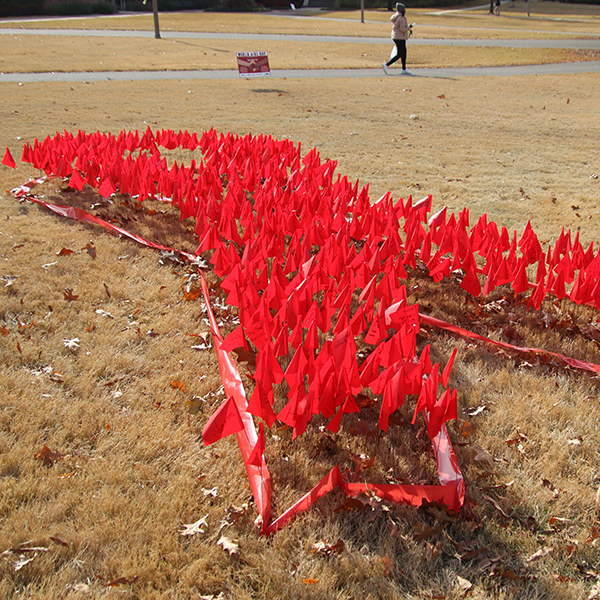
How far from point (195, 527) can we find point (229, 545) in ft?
0.54

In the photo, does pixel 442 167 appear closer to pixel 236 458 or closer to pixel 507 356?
pixel 507 356

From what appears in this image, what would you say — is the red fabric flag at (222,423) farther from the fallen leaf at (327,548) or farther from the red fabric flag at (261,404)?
the fallen leaf at (327,548)

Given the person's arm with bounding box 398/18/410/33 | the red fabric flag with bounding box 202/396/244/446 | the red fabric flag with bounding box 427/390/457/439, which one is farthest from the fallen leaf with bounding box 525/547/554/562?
the person's arm with bounding box 398/18/410/33

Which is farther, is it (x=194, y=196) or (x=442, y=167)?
(x=442, y=167)

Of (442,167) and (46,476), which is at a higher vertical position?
(442,167)

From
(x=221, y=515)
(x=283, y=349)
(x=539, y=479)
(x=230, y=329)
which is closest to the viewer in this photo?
(x=221, y=515)

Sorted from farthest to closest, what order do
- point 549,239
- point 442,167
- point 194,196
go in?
1. point 442,167
2. point 549,239
3. point 194,196

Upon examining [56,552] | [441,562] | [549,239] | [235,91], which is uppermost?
[235,91]

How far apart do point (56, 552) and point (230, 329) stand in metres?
1.75

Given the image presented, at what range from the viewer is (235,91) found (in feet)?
44.1

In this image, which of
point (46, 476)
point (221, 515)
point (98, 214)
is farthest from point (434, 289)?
point (98, 214)

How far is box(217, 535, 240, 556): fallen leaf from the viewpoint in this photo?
6.30ft

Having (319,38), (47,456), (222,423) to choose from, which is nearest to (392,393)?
(222,423)

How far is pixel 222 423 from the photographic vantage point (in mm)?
2104
